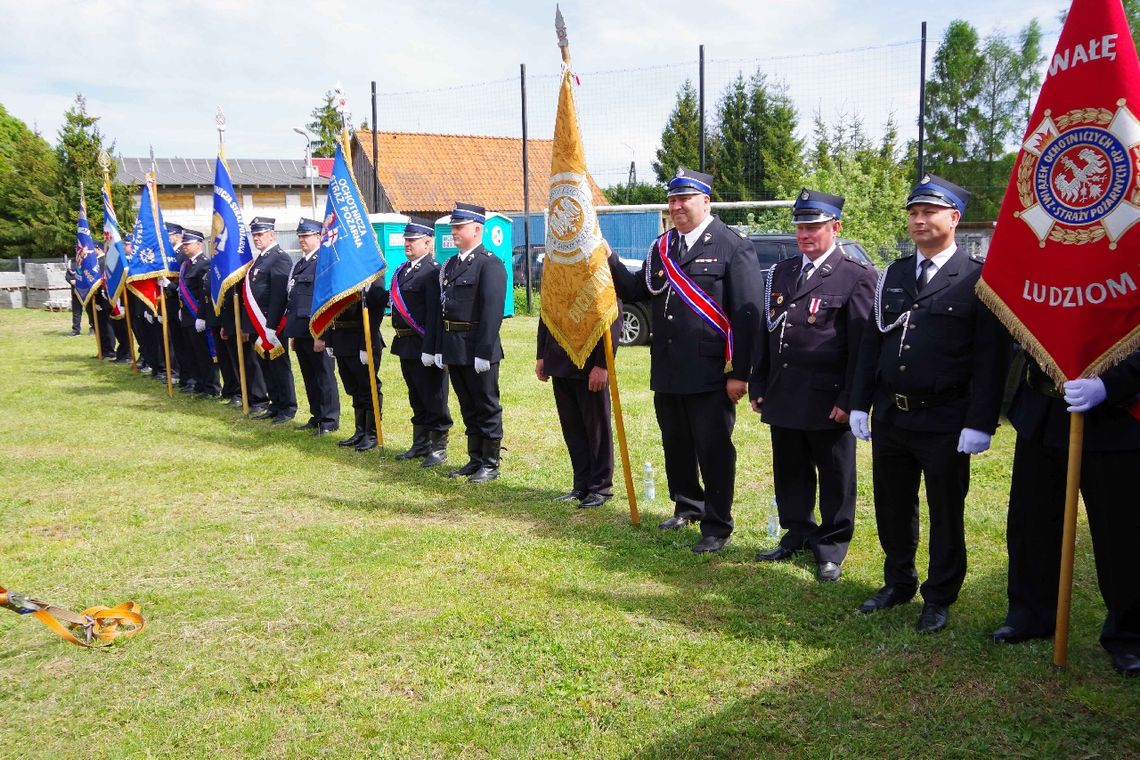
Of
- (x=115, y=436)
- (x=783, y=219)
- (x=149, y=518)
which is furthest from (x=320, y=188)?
(x=149, y=518)

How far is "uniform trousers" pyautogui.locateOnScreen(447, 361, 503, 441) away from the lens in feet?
24.0

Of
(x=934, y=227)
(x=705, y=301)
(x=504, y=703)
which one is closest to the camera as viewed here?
(x=504, y=703)

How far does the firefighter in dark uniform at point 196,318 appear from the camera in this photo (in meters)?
11.9

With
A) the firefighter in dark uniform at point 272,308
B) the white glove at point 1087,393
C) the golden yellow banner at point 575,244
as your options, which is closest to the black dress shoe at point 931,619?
the white glove at point 1087,393

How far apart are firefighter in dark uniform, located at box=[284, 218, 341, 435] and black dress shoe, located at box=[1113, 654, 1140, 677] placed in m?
7.26

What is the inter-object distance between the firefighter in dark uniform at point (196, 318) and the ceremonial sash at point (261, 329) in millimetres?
1798

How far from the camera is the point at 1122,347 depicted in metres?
3.42

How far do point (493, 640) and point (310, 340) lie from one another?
18.8 feet

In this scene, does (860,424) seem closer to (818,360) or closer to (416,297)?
(818,360)

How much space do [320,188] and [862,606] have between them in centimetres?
5166

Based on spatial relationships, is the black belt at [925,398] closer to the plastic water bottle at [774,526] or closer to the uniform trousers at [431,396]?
the plastic water bottle at [774,526]

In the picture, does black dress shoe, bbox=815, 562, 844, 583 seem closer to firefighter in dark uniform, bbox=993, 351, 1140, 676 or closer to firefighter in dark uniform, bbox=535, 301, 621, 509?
firefighter in dark uniform, bbox=993, 351, 1140, 676

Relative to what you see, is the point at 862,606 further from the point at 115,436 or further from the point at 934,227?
the point at 115,436

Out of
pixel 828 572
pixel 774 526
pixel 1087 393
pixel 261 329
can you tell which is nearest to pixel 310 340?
pixel 261 329
